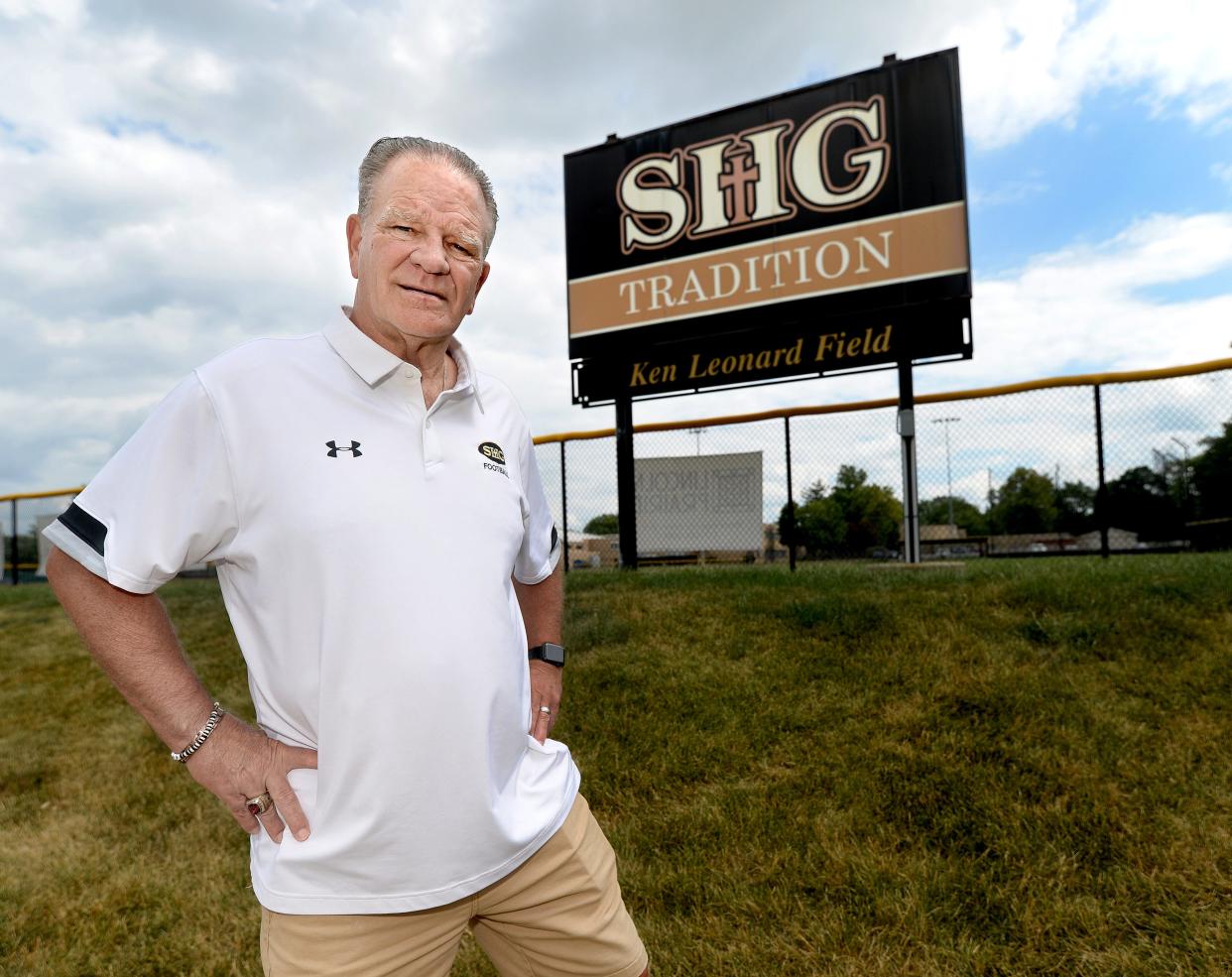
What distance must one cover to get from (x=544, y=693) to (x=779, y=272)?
782cm

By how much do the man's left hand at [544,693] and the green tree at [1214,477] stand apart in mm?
10192

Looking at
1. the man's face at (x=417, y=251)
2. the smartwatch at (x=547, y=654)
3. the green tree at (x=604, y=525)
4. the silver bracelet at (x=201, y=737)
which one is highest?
the man's face at (x=417, y=251)

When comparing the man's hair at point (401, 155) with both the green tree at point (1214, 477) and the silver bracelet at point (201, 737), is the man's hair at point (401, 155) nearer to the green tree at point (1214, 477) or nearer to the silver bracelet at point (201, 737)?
the silver bracelet at point (201, 737)

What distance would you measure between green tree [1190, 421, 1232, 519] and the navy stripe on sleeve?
1113 cm

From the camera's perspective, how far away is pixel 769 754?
4.66 m

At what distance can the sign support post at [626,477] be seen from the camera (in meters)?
9.79

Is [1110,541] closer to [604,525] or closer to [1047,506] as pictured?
[1047,506]

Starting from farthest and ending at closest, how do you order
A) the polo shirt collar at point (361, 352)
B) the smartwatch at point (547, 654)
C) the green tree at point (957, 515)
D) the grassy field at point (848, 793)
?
the green tree at point (957, 515)
the grassy field at point (848, 793)
the smartwatch at point (547, 654)
the polo shirt collar at point (361, 352)

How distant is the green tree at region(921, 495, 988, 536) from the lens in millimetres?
10602

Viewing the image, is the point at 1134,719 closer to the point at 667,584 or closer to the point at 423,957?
the point at 667,584

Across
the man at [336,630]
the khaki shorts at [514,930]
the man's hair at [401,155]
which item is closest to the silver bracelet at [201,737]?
the man at [336,630]

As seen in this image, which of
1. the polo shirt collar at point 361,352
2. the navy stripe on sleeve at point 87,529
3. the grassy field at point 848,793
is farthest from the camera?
the grassy field at point 848,793

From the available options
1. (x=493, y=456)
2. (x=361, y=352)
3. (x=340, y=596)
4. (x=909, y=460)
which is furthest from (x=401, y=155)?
(x=909, y=460)

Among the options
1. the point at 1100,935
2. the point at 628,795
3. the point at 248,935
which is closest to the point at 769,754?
the point at 628,795
